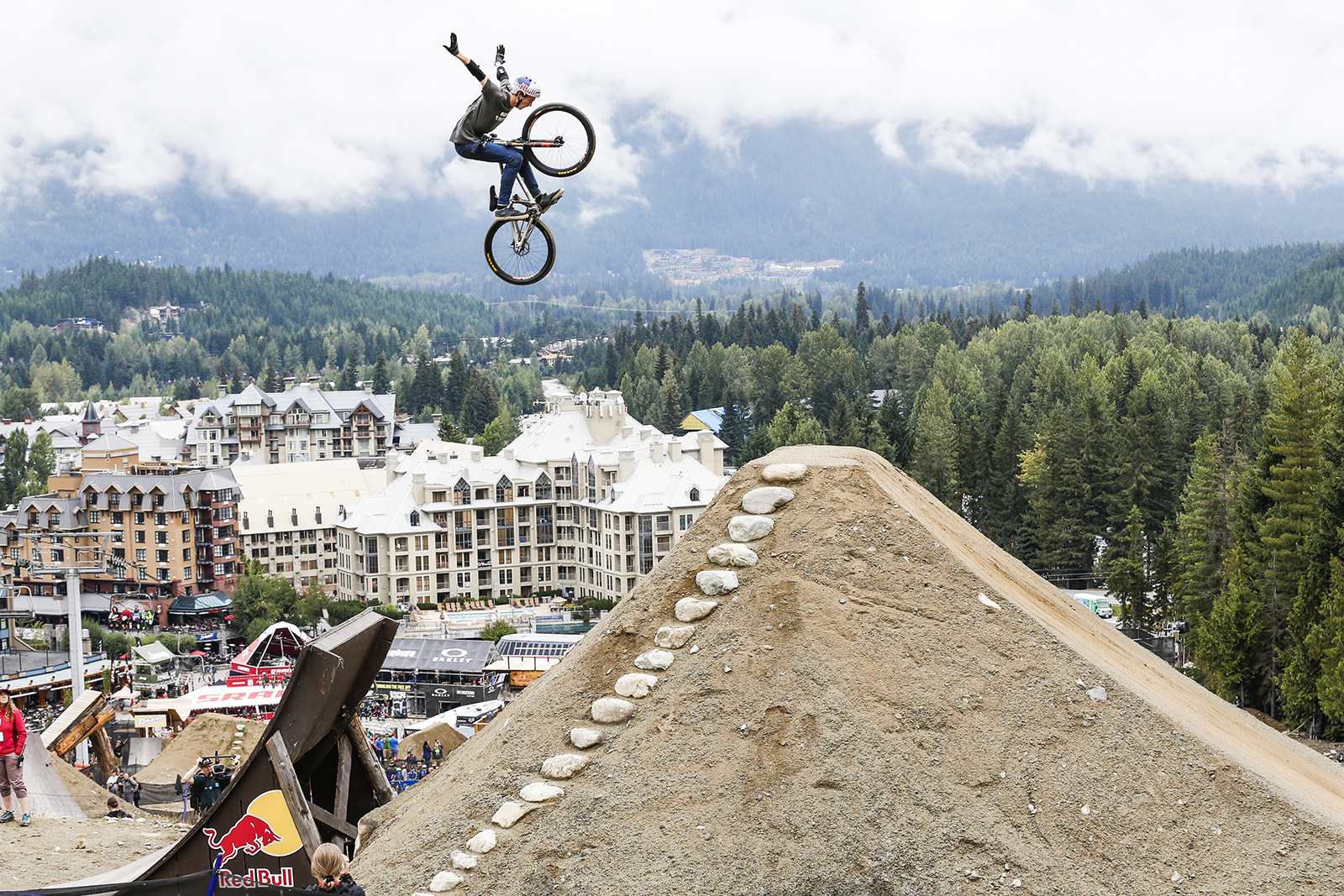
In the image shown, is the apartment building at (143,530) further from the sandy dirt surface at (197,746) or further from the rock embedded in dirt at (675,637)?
the rock embedded in dirt at (675,637)

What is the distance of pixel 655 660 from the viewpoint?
464 inches

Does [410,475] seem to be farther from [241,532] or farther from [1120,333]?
[1120,333]

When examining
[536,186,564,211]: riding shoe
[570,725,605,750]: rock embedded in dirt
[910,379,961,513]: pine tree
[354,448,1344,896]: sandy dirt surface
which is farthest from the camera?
[910,379,961,513]: pine tree

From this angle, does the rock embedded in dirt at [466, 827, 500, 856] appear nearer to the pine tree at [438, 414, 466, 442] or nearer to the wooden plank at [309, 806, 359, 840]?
the wooden plank at [309, 806, 359, 840]

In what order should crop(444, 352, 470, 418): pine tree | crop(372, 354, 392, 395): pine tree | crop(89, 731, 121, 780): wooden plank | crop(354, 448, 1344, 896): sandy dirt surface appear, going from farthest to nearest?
crop(372, 354, 392, 395): pine tree < crop(444, 352, 470, 418): pine tree < crop(89, 731, 121, 780): wooden plank < crop(354, 448, 1344, 896): sandy dirt surface

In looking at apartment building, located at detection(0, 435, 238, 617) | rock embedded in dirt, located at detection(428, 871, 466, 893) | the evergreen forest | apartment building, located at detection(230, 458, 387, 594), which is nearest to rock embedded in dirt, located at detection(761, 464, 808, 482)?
rock embedded in dirt, located at detection(428, 871, 466, 893)

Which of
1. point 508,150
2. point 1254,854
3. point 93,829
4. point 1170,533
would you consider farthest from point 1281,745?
point 1170,533

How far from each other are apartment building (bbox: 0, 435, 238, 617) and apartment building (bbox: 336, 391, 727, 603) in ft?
28.5

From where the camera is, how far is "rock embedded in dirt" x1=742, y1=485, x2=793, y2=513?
12750 mm

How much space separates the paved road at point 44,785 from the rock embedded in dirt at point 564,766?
11417 millimetres

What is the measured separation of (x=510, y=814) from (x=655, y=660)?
1.77m

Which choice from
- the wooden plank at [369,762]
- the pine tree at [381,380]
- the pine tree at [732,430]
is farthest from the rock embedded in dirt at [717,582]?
the pine tree at [381,380]

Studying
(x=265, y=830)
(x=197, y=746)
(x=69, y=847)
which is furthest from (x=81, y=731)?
(x=265, y=830)

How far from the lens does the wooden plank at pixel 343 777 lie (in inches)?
502
